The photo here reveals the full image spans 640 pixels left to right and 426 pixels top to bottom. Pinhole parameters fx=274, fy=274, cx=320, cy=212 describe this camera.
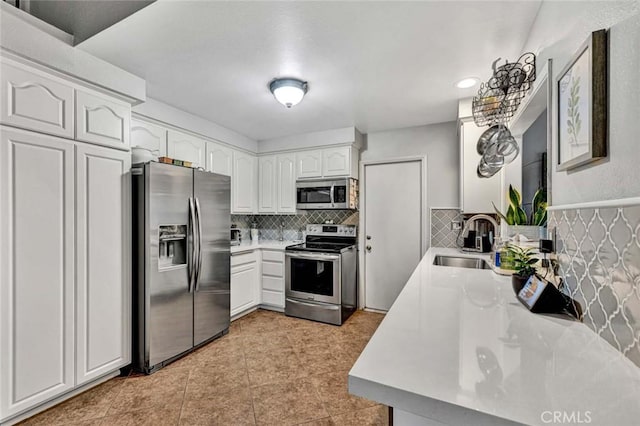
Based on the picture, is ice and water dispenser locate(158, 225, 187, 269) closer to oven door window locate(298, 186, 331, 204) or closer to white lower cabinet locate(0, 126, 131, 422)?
white lower cabinet locate(0, 126, 131, 422)

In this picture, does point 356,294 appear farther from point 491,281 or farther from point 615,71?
point 615,71

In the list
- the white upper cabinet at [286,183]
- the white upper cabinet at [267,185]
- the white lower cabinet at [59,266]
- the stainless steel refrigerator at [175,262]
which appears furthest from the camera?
the white upper cabinet at [267,185]

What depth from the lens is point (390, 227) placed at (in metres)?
3.66

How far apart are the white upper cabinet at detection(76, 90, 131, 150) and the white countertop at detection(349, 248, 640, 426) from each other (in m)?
2.32

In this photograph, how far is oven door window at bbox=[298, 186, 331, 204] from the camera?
365 cm

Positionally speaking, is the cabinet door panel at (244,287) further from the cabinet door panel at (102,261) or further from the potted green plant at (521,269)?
the potted green plant at (521,269)

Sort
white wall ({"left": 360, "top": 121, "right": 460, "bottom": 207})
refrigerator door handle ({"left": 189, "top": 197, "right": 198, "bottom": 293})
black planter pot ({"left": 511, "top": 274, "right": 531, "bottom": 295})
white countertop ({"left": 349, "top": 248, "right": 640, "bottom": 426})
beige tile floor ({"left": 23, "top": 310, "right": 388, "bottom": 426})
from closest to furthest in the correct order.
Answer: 1. white countertop ({"left": 349, "top": 248, "right": 640, "bottom": 426})
2. black planter pot ({"left": 511, "top": 274, "right": 531, "bottom": 295})
3. beige tile floor ({"left": 23, "top": 310, "right": 388, "bottom": 426})
4. refrigerator door handle ({"left": 189, "top": 197, "right": 198, "bottom": 293})
5. white wall ({"left": 360, "top": 121, "right": 460, "bottom": 207})

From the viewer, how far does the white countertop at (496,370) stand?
54 centimetres

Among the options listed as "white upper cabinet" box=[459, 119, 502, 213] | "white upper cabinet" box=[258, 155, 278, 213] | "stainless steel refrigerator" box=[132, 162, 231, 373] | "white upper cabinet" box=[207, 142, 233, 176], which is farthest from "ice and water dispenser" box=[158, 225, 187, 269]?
"white upper cabinet" box=[459, 119, 502, 213]

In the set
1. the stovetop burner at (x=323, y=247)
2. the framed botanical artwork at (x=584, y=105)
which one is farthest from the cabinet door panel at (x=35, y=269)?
the framed botanical artwork at (x=584, y=105)

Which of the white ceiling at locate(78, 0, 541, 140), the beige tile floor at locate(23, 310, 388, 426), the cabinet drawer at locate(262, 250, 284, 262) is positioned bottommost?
the beige tile floor at locate(23, 310, 388, 426)

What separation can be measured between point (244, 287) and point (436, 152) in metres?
2.93

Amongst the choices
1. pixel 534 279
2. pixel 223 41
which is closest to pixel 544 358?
pixel 534 279

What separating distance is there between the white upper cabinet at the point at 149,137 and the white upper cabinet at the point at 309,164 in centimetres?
166
